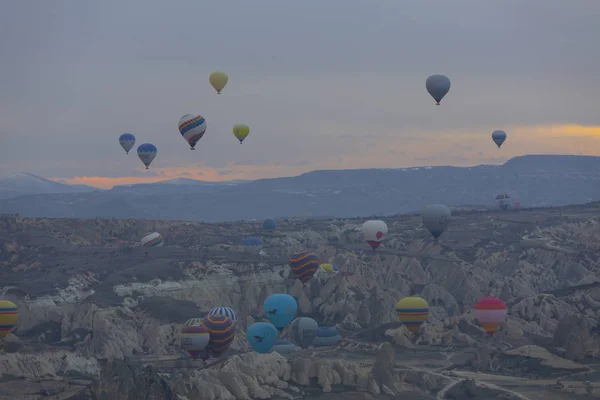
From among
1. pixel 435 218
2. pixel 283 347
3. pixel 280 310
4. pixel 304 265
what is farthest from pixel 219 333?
pixel 435 218

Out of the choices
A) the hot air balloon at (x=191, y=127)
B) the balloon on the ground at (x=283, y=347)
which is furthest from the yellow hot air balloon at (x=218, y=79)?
the balloon on the ground at (x=283, y=347)

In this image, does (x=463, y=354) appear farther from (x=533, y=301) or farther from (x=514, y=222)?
(x=514, y=222)

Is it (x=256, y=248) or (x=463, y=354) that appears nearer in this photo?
(x=463, y=354)

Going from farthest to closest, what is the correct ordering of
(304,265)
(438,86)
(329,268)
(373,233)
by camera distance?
(373,233) < (329,268) < (304,265) < (438,86)

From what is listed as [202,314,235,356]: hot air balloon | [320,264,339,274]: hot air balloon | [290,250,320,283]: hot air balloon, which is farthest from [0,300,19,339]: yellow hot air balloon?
[320,264,339,274]: hot air balloon

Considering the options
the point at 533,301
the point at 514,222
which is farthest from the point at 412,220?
the point at 533,301

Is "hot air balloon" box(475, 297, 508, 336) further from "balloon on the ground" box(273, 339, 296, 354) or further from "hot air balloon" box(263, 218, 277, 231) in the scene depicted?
"hot air balloon" box(263, 218, 277, 231)

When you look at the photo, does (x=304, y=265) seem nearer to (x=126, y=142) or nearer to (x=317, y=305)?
(x=317, y=305)

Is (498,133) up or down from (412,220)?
up
